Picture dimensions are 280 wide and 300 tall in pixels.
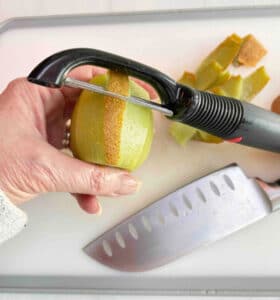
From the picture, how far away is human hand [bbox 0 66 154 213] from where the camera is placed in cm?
69

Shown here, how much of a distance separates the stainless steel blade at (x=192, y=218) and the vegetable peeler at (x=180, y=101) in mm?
108

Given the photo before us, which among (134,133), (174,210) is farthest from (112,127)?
(174,210)

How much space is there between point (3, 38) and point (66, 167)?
42cm

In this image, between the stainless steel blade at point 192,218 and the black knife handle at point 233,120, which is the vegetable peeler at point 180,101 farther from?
the stainless steel blade at point 192,218

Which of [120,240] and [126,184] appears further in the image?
[120,240]

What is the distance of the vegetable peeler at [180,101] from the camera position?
1.85 feet

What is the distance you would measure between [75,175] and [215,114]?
0.22 metres

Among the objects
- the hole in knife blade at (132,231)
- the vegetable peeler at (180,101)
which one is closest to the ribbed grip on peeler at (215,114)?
the vegetable peeler at (180,101)

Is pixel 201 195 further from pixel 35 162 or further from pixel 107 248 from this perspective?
pixel 35 162

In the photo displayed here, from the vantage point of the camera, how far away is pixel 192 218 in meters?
0.83

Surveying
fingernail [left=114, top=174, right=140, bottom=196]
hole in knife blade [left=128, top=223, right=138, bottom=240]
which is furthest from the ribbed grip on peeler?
hole in knife blade [left=128, top=223, right=138, bottom=240]

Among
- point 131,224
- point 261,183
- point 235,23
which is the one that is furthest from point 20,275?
point 235,23

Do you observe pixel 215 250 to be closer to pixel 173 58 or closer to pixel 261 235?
pixel 261 235

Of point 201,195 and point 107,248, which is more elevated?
point 201,195
